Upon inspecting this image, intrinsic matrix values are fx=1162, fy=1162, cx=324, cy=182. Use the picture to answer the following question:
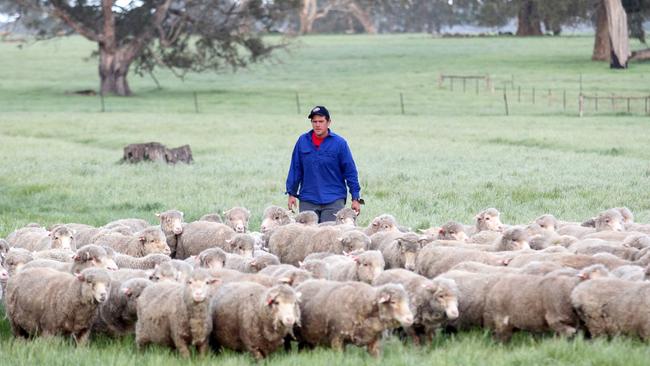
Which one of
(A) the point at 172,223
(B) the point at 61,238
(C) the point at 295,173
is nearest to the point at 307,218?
(C) the point at 295,173

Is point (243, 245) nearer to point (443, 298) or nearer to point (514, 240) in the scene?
point (514, 240)

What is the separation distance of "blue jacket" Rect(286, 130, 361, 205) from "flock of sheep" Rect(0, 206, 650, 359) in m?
2.73

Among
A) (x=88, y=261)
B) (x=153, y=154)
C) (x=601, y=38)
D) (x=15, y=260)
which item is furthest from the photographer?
(x=601, y=38)

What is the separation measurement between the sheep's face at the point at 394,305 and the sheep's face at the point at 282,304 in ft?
2.23

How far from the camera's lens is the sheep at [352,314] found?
931cm

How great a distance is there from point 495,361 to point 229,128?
35057 mm

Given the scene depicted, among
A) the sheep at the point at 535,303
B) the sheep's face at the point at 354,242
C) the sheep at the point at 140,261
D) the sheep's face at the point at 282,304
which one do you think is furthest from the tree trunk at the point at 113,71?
the sheep's face at the point at 282,304

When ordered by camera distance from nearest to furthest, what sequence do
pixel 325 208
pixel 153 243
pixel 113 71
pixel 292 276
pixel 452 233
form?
pixel 292 276 < pixel 153 243 < pixel 452 233 < pixel 325 208 < pixel 113 71

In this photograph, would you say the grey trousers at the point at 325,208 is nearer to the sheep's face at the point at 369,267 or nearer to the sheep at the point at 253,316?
the sheep's face at the point at 369,267

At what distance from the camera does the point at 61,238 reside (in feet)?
44.1

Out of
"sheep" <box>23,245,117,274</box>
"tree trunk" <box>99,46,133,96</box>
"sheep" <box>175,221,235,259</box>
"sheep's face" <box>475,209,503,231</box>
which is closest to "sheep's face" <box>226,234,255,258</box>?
"sheep" <box>175,221,235,259</box>

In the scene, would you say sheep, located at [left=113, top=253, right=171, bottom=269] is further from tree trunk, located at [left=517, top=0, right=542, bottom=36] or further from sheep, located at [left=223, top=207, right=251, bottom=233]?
tree trunk, located at [left=517, top=0, right=542, bottom=36]

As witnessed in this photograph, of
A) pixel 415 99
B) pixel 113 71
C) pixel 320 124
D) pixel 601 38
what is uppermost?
pixel 320 124

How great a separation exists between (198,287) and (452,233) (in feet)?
16.5
